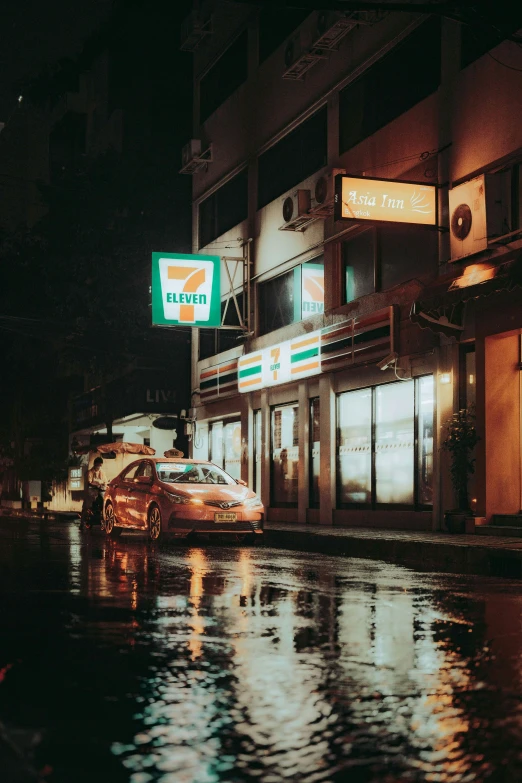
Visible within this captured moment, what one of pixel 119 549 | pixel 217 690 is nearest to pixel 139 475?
pixel 119 549

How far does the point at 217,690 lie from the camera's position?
5.84m

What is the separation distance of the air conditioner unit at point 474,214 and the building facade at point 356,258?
0.04 metres

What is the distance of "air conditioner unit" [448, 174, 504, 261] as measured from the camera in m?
19.4

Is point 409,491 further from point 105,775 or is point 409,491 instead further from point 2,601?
point 105,775

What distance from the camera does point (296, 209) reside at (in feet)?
86.2

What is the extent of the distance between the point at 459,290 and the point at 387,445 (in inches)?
245

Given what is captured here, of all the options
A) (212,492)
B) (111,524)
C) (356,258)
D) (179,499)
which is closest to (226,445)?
(356,258)

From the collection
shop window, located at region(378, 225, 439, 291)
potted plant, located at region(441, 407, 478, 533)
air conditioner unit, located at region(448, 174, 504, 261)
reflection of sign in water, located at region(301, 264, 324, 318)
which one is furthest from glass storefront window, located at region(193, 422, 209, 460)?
air conditioner unit, located at region(448, 174, 504, 261)

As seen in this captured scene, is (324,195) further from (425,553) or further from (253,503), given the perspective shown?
(425,553)

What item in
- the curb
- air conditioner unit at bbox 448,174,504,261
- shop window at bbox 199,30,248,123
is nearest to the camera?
the curb

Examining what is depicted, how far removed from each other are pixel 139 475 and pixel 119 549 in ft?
12.4

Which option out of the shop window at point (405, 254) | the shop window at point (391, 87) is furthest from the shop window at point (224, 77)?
the shop window at point (405, 254)

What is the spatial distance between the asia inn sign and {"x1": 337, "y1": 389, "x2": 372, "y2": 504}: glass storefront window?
5.53 metres

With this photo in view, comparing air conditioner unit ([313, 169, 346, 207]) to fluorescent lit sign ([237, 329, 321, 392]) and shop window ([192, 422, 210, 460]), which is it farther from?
shop window ([192, 422, 210, 460])
